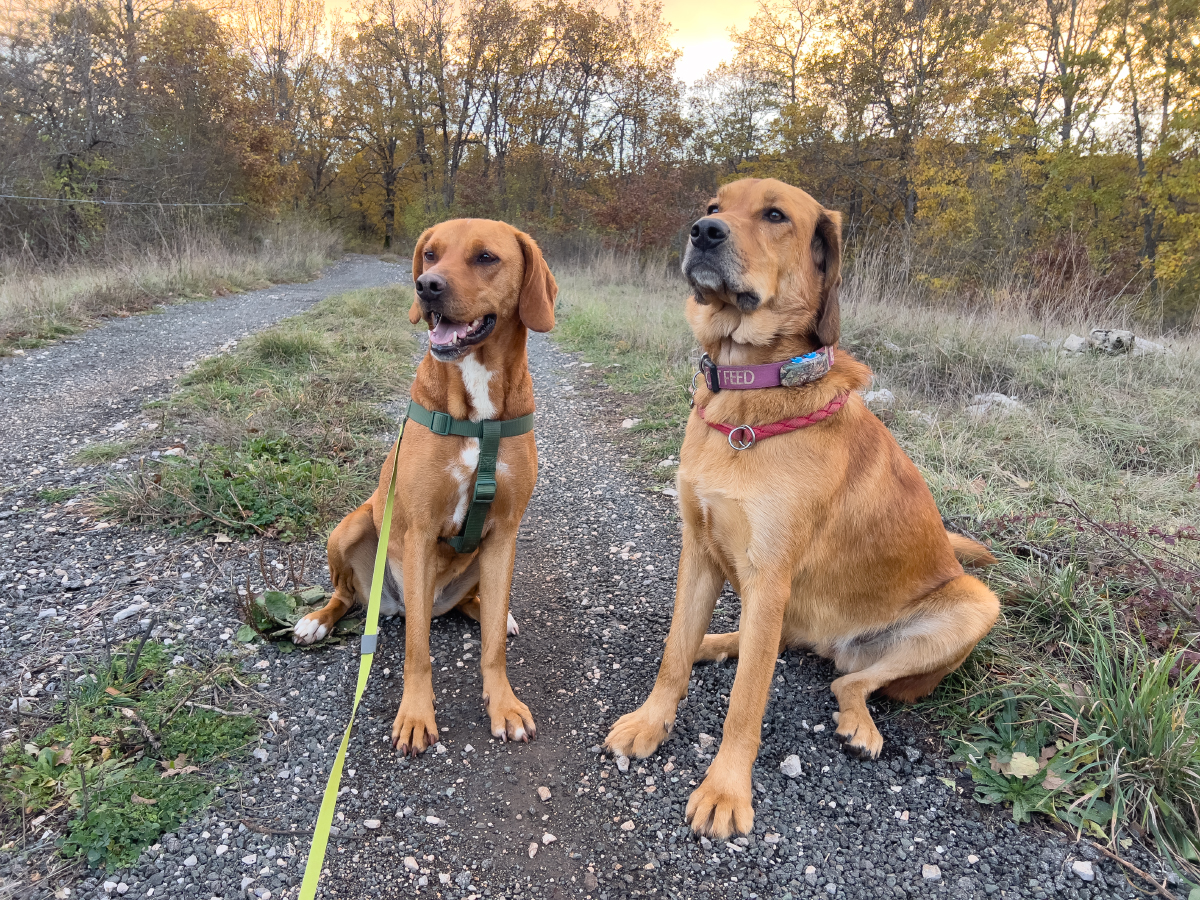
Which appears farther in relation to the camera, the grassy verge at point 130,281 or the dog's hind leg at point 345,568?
the grassy verge at point 130,281

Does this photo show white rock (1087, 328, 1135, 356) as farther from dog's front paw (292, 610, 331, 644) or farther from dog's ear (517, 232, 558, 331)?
dog's front paw (292, 610, 331, 644)

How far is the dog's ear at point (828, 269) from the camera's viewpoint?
225cm

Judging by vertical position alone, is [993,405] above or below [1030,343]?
below

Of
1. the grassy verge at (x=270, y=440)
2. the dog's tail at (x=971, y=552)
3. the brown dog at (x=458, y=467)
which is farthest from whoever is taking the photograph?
the grassy verge at (x=270, y=440)

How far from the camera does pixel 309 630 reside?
2693mm

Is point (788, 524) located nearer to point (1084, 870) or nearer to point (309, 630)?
point (1084, 870)

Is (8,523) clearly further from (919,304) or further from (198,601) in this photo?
(919,304)

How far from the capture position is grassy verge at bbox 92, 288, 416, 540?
3.54 meters

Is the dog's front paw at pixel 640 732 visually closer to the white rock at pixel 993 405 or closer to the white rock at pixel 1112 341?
the white rock at pixel 993 405

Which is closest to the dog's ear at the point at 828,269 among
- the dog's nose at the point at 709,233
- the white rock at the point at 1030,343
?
the dog's nose at the point at 709,233

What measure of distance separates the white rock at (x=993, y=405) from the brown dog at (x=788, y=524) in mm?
3709

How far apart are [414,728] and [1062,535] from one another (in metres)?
3.32

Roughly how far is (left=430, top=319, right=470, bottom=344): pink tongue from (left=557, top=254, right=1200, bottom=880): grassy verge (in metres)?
2.40

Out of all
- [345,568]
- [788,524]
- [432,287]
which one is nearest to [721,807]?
[788,524]
